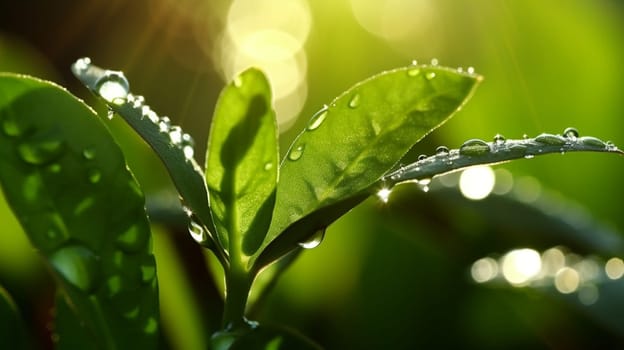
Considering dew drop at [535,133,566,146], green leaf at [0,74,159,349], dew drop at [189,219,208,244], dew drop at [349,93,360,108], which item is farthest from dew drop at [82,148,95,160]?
dew drop at [535,133,566,146]

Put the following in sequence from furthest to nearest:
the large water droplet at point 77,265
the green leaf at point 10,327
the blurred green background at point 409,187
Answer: the blurred green background at point 409,187
the green leaf at point 10,327
the large water droplet at point 77,265

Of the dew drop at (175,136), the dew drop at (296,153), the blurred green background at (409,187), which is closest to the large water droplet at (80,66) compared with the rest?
the dew drop at (175,136)

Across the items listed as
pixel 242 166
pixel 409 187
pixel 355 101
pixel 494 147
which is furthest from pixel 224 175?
pixel 409 187

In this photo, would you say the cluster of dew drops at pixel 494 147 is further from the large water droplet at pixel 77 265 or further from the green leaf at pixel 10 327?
the green leaf at pixel 10 327

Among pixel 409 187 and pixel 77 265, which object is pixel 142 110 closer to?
pixel 77 265

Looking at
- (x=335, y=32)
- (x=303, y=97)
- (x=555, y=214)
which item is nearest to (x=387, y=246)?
(x=555, y=214)

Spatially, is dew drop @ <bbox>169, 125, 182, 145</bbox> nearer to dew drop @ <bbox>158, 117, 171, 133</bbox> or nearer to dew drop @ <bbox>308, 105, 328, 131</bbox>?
dew drop @ <bbox>158, 117, 171, 133</bbox>
